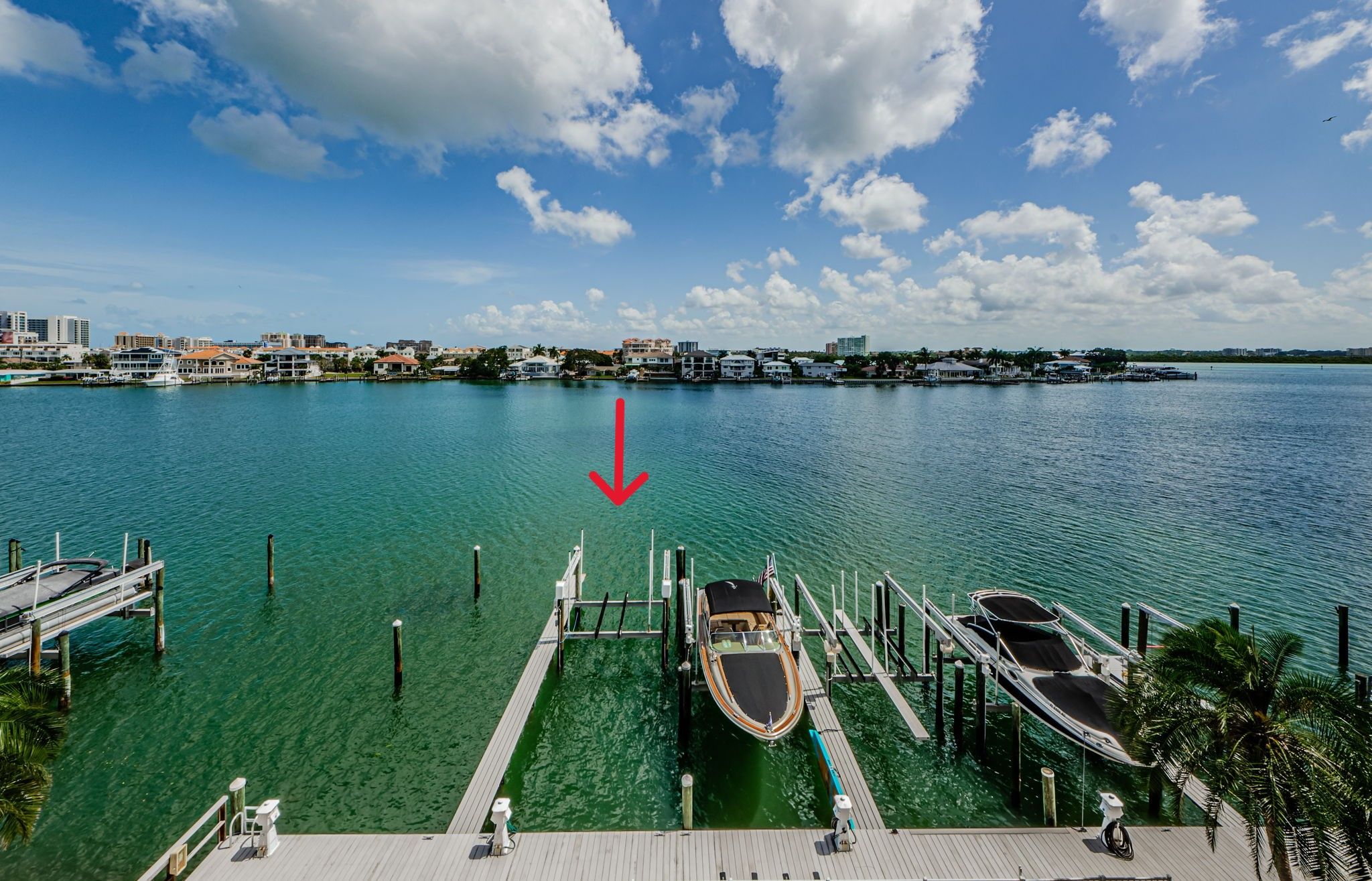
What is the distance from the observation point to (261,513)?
110ft

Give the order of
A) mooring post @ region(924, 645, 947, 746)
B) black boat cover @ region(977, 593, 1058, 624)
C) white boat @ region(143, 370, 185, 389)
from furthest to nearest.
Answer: white boat @ region(143, 370, 185, 389) → black boat cover @ region(977, 593, 1058, 624) → mooring post @ region(924, 645, 947, 746)

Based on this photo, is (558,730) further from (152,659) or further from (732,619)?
(152,659)

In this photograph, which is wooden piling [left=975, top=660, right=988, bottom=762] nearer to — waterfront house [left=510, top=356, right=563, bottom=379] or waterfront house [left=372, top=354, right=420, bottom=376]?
waterfront house [left=510, top=356, right=563, bottom=379]

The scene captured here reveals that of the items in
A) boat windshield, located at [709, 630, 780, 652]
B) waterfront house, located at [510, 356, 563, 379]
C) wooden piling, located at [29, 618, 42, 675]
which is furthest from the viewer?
waterfront house, located at [510, 356, 563, 379]

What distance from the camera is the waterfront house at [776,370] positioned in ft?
598

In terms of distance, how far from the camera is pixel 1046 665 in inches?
623

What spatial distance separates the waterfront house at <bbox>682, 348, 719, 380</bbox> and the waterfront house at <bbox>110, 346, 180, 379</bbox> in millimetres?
139784

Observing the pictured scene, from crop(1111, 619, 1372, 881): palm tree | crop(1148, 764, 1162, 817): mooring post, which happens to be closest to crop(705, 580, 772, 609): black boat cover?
crop(1111, 619, 1372, 881): palm tree

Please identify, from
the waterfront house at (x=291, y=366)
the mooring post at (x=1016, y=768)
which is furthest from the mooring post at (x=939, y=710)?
the waterfront house at (x=291, y=366)

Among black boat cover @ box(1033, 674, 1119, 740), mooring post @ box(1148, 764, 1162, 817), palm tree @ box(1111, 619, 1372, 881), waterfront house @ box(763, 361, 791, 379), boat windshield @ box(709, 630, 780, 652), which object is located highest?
waterfront house @ box(763, 361, 791, 379)

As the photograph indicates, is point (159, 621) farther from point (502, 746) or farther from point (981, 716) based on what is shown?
point (981, 716)

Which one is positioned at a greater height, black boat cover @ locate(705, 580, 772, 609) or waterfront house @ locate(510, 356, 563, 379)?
waterfront house @ locate(510, 356, 563, 379)

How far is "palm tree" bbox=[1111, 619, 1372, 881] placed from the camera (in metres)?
7.54

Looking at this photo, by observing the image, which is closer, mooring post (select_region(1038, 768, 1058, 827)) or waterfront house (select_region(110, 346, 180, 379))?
mooring post (select_region(1038, 768, 1058, 827))
